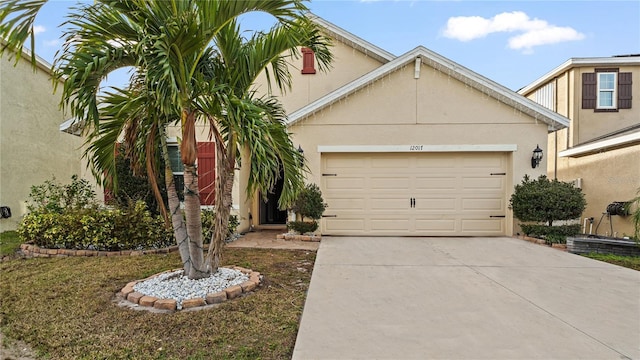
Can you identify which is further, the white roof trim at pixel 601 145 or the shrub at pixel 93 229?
the white roof trim at pixel 601 145

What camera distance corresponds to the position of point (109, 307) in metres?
3.86

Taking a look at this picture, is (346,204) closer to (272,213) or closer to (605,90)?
(272,213)

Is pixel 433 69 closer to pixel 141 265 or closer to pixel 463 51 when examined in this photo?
pixel 463 51

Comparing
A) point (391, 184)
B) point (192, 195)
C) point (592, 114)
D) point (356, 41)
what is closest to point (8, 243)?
point (192, 195)

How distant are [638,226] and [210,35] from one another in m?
8.14

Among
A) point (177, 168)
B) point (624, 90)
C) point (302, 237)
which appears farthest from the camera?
point (624, 90)

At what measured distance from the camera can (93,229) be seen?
6684 millimetres

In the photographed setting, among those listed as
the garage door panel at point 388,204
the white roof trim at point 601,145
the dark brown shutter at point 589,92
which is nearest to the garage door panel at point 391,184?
the garage door panel at point 388,204

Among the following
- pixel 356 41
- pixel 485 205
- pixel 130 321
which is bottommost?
pixel 130 321

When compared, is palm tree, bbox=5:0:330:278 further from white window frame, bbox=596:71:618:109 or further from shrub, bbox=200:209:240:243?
white window frame, bbox=596:71:618:109

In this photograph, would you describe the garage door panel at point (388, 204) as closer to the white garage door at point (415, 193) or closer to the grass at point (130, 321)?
the white garage door at point (415, 193)

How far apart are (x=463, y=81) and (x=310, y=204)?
16.4 ft

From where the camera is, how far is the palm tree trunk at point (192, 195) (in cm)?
408

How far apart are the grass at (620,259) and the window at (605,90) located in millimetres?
7702
